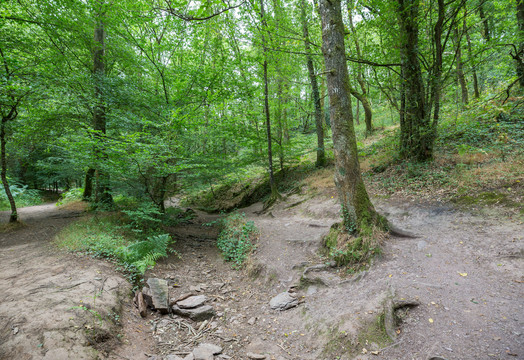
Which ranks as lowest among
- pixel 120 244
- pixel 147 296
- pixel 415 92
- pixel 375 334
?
pixel 375 334

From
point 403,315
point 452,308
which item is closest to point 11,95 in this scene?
point 403,315

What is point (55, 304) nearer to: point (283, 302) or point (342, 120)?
point (283, 302)

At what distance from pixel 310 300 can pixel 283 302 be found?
572mm

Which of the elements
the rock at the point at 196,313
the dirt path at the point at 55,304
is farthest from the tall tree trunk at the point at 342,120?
the dirt path at the point at 55,304

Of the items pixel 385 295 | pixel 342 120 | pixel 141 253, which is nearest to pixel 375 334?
pixel 385 295

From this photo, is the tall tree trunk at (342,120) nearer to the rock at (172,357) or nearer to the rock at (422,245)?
the rock at (422,245)

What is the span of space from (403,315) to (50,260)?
7034 millimetres

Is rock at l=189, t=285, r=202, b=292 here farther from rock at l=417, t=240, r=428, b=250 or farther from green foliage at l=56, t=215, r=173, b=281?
rock at l=417, t=240, r=428, b=250

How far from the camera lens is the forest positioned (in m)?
5.14

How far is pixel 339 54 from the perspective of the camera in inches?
201

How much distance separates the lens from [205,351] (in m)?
3.54

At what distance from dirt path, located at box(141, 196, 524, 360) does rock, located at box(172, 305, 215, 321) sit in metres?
0.11

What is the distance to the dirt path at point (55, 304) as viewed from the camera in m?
2.74

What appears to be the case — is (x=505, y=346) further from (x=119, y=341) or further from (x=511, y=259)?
(x=119, y=341)
